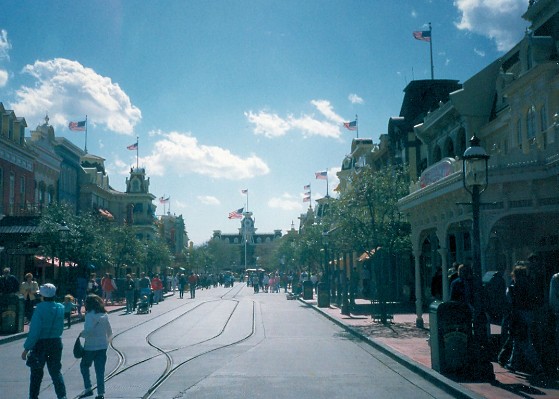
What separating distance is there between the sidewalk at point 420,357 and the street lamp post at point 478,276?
30 cm

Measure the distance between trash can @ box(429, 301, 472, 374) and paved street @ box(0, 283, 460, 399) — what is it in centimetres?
53

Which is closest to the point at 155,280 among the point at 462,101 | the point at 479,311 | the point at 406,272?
the point at 406,272

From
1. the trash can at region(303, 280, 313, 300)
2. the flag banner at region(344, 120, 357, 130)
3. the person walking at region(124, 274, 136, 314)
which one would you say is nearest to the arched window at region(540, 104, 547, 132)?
the person walking at region(124, 274, 136, 314)

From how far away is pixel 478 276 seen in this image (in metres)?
10.5

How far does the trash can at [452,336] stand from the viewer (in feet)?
33.7

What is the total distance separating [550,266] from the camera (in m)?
18.2

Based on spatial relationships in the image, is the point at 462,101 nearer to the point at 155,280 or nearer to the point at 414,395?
the point at 414,395

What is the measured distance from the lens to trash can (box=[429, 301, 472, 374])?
10281 millimetres

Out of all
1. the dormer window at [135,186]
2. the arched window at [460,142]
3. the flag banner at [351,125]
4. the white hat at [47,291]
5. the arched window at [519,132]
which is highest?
the flag banner at [351,125]

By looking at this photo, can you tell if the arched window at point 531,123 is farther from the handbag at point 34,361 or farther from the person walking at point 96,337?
the handbag at point 34,361

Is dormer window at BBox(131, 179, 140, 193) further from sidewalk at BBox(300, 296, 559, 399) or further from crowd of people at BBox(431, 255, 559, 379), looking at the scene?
crowd of people at BBox(431, 255, 559, 379)

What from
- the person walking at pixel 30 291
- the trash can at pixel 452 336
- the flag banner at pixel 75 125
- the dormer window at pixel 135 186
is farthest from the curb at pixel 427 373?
the dormer window at pixel 135 186

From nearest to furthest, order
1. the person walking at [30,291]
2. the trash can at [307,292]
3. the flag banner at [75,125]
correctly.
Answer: the person walking at [30,291]
the trash can at [307,292]
the flag banner at [75,125]

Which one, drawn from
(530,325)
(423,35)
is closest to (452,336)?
(530,325)
